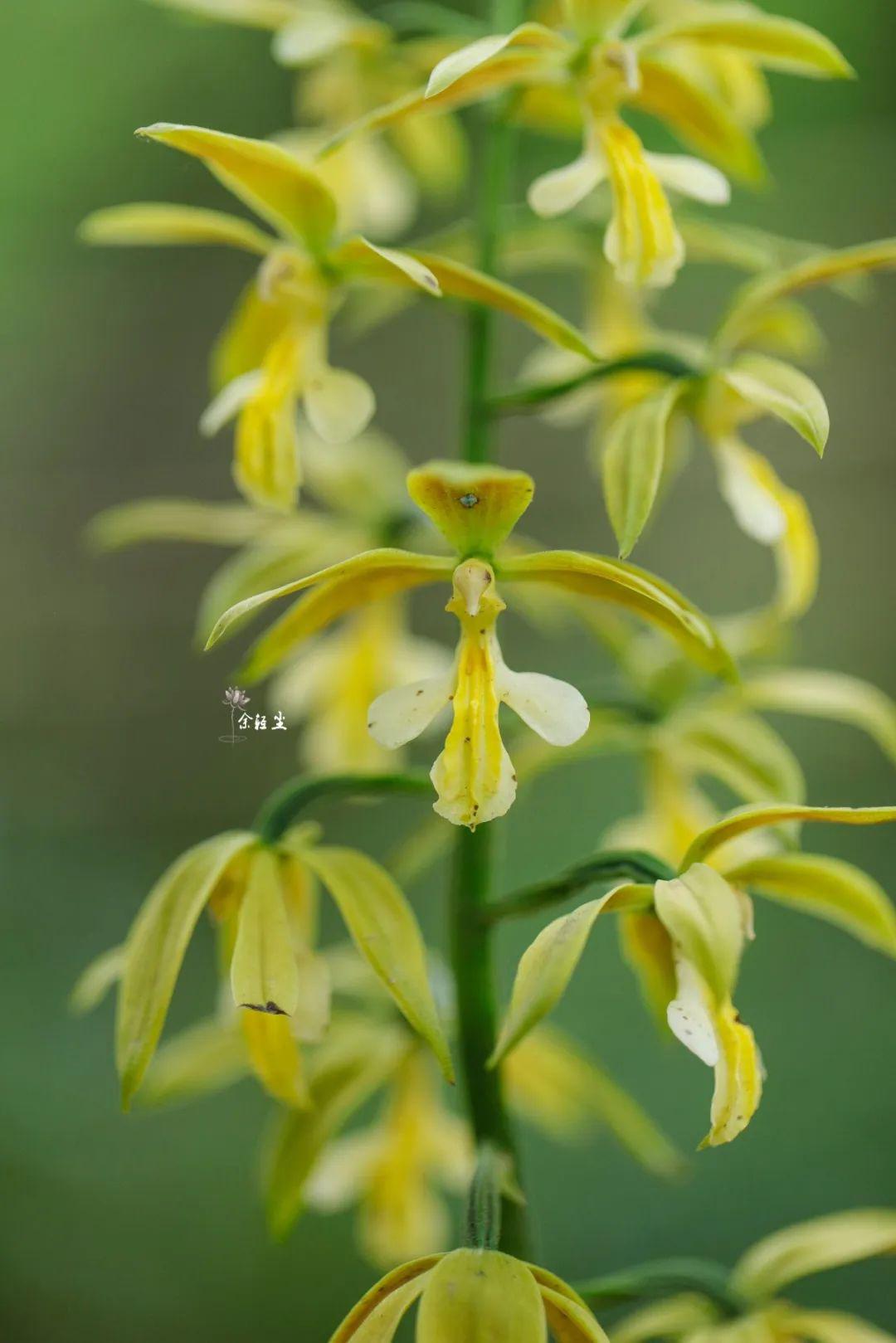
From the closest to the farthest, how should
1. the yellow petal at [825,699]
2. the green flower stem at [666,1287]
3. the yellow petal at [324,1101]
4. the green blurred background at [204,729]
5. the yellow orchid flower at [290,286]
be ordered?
the yellow orchid flower at [290,286]
the green flower stem at [666,1287]
the yellow petal at [324,1101]
the yellow petal at [825,699]
the green blurred background at [204,729]

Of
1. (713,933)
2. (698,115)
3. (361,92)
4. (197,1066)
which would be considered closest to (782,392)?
(698,115)

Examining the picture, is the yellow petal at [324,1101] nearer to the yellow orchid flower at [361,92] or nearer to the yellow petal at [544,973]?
the yellow petal at [544,973]

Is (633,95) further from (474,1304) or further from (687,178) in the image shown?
(474,1304)

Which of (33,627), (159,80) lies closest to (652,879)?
(33,627)

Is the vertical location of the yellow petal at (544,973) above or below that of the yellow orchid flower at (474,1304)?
above

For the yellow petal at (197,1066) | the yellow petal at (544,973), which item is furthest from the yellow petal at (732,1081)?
the yellow petal at (197,1066)

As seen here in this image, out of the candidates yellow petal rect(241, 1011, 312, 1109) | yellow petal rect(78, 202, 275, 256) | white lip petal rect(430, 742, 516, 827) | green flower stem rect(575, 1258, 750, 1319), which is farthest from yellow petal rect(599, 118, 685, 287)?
green flower stem rect(575, 1258, 750, 1319)

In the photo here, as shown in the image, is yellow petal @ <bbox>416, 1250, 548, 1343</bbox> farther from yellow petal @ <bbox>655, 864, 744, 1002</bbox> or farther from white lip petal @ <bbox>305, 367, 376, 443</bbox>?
white lip petal @ <bbox>305, 367, 376, 443</bbox>
